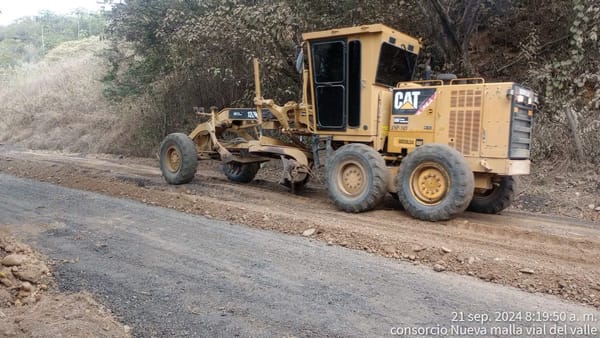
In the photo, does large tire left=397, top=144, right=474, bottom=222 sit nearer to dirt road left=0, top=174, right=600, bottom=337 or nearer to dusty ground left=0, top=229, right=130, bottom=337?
dirt road left=0, top=174, right=600, bottom=337

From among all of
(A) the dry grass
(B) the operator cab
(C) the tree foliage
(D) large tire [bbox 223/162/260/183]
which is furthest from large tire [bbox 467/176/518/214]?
(C) the tree foliage

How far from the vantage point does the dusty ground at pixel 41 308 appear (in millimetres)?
3189

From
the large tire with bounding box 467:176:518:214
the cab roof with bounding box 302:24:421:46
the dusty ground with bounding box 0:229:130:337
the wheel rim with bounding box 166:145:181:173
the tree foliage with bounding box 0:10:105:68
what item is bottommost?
the dusty ground with bounding box 0:229:130:337

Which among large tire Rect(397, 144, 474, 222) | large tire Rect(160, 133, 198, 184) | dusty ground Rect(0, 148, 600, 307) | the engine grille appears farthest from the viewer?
large tire Rect(160, 133, 198, 184)

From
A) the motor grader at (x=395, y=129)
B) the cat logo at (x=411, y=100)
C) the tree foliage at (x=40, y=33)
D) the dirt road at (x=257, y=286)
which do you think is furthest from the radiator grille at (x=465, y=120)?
the tree foliage at (x=40, y=33)

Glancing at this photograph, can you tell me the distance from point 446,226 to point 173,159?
5569 millimetres

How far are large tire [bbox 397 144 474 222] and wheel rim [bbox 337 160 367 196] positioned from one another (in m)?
0.59

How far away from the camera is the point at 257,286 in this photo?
4094mm

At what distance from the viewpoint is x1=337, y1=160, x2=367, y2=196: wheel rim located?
280 inches

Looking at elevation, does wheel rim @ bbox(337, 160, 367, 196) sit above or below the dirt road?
above

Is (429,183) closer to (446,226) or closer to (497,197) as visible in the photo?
(446,226)

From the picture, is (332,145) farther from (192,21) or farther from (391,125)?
(192,21)

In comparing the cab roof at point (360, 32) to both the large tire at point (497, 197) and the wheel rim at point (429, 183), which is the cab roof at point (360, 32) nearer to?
the wheel rim at point (429, 183)

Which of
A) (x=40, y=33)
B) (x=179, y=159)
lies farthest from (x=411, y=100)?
(x=40, y=33)
